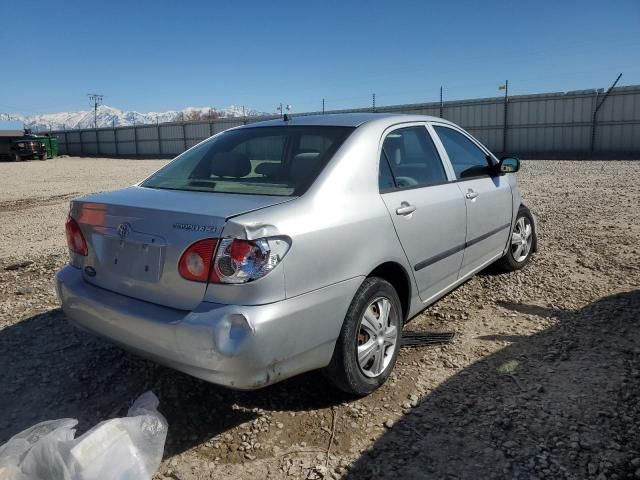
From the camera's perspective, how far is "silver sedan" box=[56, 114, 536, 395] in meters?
2.29

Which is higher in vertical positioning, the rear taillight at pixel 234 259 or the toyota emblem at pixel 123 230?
the toyota emblem at pixel 123 230

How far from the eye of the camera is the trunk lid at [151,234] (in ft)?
7.82

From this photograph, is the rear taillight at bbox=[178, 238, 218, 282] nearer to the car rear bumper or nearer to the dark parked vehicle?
the car rear bumper

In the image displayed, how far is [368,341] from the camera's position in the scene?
2936mm

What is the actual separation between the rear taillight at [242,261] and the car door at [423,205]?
0.98 m

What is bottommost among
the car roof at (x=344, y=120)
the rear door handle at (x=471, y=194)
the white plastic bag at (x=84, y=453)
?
the white plastic bag at (x=84, y=453)

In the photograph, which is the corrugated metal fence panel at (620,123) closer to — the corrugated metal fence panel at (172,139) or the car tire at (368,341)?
the car tire at (368,341)

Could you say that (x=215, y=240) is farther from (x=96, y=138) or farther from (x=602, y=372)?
(x=96, y=138)

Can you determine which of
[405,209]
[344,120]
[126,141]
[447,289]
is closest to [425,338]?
[447,289]

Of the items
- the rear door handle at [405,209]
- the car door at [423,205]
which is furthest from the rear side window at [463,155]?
the rear door handle at [405,209]

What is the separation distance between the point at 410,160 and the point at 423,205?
378mm

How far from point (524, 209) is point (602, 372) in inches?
93.1

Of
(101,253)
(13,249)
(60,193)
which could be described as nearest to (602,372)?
(101,253)

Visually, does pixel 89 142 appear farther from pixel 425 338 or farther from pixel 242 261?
pixel 242 261
